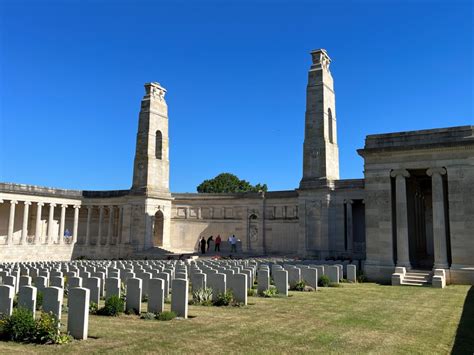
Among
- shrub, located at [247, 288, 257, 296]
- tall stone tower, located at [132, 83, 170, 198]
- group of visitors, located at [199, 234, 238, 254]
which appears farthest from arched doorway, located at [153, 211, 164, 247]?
shrub, located at [247, 288, 257, 296]

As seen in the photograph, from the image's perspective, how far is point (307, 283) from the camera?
17375mm

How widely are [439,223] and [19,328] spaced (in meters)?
18.9

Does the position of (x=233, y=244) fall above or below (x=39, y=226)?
below

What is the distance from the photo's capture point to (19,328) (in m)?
8.96

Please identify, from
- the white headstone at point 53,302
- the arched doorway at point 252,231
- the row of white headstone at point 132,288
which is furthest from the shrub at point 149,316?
the arched doorway at point 252,231

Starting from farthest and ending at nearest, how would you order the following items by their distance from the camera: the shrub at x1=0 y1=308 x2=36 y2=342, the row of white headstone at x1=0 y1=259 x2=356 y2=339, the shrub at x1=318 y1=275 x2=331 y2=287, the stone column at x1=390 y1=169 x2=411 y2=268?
the stone column at x1=390 y1=169 x2=411 y2=268, the shrub at x1=318 y1=275 x2=331 y2=287, the row of white headstone at x1=0 y1=259 x2=356 y2=339, the shrub at x1=0 y1=308 x2=36 y2=342

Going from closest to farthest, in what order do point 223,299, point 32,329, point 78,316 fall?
point 32,329 → point 78,316 → point 223,299

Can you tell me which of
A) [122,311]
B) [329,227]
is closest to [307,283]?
[122,311]

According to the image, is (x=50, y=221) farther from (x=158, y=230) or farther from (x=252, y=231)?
(x=252, y=231)

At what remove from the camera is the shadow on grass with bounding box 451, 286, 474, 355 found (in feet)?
27.7

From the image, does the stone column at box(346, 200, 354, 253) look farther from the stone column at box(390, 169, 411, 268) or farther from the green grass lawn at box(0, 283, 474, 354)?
the green grass lawn at box(0, 283, 474, 354)

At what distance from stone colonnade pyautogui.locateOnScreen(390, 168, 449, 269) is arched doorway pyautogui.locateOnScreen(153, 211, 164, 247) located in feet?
87.0

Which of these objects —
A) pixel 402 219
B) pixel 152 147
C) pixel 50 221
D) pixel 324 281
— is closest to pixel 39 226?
pixel 50 221

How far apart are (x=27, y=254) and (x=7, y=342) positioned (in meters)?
33.5
